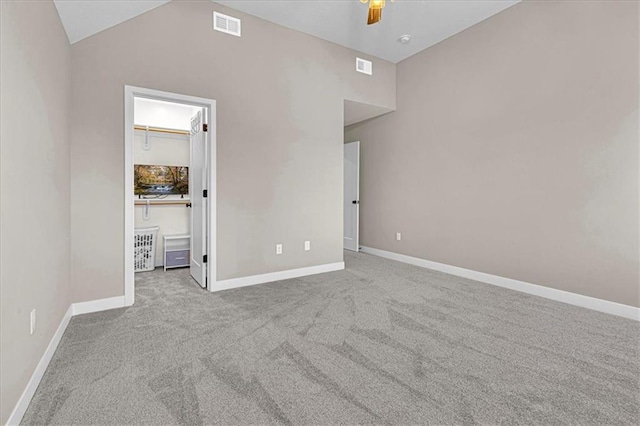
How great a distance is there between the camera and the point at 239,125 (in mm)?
3633

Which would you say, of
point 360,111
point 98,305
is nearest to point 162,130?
point 98,305

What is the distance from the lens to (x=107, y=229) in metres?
2.95

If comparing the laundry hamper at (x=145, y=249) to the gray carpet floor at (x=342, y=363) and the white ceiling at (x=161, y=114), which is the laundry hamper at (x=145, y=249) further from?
the white ceiling at (x=161, y=114)

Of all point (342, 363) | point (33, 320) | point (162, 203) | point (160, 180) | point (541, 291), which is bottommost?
point (342, 363)

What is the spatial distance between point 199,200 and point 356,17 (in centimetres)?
294

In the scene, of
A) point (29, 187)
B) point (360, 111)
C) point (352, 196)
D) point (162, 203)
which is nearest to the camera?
point (29, 187)

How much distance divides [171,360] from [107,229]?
161 cm

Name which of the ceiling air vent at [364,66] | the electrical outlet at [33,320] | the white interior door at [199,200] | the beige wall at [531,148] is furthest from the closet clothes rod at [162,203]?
the beige wall at [531,148]

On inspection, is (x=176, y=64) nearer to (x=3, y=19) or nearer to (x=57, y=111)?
(x=57, y=111)

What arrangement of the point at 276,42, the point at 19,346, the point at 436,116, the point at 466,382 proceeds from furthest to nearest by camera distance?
the point at 436,116 → the point at 276,42 → the point at 466,382 → the point at 19,346

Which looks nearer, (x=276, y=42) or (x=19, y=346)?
(x=19, y=346)

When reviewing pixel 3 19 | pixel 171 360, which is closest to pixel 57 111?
pixel 3 19

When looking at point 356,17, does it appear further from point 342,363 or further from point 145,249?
point 145,249

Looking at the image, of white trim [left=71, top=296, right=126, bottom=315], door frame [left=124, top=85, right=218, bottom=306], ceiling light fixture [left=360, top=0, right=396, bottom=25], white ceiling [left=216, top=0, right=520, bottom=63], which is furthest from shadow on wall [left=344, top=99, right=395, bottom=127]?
white trim [left=71, top=296, right=126, bottom=315]
